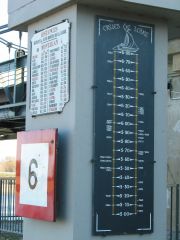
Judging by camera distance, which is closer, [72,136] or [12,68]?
[72,136]

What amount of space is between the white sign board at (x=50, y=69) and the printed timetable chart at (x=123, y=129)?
0.42 m

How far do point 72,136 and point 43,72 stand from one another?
1.13 metres

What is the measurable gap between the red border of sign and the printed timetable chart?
1.70 ft

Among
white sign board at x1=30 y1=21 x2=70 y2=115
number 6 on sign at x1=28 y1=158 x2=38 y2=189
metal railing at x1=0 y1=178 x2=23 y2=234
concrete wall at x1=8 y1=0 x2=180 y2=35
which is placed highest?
concrete wall at x1=8 y1=0 x2=180 y2=35

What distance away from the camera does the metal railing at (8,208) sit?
14.2 m

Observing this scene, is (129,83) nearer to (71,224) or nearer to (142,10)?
(142,10)

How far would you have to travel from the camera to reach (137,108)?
7.54m

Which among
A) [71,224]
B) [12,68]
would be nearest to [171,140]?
[71,224]

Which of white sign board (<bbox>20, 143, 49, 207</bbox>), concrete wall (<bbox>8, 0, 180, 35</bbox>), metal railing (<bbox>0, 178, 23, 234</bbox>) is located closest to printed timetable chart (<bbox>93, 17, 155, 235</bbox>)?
concrete wall (<bbox>8, 0, 180, 35</bbox>)

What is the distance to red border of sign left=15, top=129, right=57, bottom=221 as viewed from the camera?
23.7ft

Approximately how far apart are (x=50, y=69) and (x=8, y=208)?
305 inches

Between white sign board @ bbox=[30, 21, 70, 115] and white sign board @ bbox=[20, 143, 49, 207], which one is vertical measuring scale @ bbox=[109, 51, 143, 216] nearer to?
white sign board @ bbox=[30, 21, 70, 115]

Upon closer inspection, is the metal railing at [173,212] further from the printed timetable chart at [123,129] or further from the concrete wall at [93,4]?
the concrete wall at [93,4]

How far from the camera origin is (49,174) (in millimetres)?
7301
